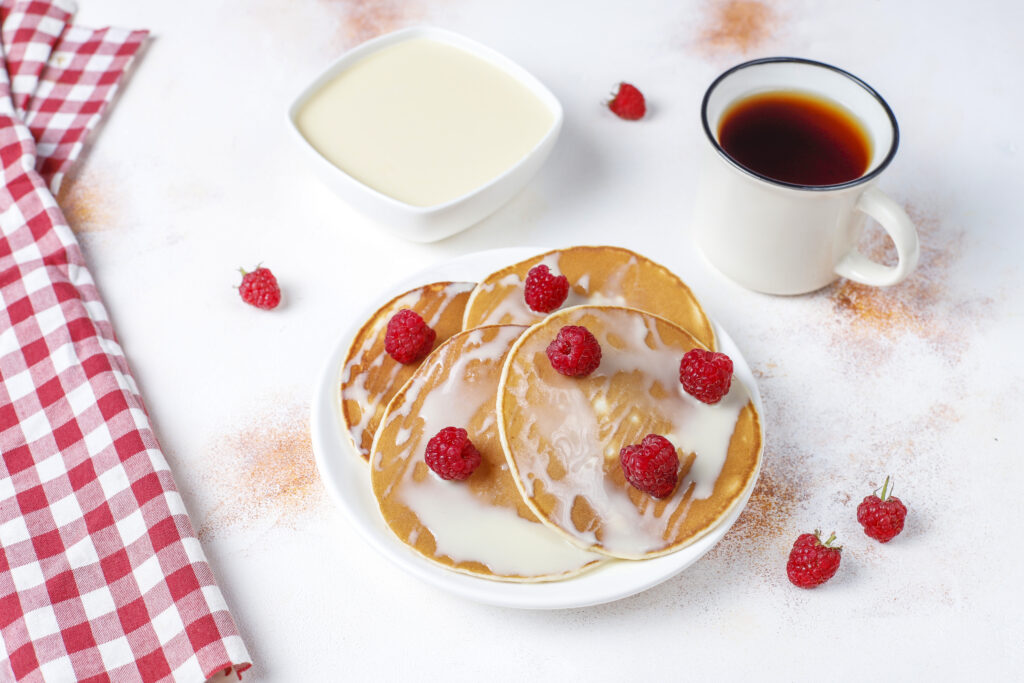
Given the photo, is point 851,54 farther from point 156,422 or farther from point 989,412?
point 156,422

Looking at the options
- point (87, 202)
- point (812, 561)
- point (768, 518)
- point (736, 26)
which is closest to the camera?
point (812, 561)

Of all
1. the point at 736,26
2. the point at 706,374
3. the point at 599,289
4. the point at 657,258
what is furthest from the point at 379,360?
the point at 736,26

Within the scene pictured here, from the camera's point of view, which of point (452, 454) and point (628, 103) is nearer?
point (452, 454)

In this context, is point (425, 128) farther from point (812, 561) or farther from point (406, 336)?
point (812, 561)

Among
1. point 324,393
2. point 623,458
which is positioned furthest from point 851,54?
point 324,393

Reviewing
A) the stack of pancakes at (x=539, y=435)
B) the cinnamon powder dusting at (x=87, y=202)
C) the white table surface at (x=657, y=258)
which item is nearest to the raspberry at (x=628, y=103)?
the white table surface at (x=657, y=258)
